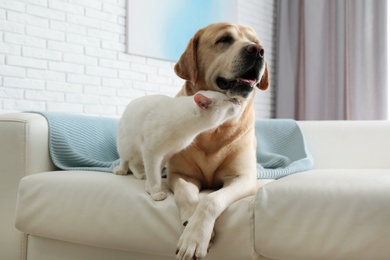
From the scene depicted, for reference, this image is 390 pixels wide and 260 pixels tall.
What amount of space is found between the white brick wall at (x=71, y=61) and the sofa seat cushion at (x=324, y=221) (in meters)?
1.90

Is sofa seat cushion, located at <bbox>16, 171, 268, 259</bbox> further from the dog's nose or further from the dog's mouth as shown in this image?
the dog's nose

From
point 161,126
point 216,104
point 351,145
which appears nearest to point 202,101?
point 216,104

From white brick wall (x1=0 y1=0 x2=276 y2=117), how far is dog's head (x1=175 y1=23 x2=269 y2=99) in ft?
4.71

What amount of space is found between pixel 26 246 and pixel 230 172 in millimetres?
729

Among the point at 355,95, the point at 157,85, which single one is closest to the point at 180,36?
the point at 157,85

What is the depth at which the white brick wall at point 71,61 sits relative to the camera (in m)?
2.63

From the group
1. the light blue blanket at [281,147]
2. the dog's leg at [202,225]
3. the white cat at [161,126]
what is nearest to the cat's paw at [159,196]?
the white cat at [161,126]

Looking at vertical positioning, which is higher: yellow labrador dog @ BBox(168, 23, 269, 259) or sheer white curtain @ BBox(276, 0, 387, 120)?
sheer white curtain @ BBox(276, 0, 387, 120)

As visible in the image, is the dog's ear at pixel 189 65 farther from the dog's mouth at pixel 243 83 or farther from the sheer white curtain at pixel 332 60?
the sheer white curtain at pixel 332 60

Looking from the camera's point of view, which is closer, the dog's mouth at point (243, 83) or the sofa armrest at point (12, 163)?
the dog's mouth at point (243, 83)

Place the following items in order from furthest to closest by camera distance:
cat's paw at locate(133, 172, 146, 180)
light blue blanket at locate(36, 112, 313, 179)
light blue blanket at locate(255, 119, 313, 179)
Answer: light blue blanket at locate(255, 119, 313, 179)
light blue blanket at locate(36, 112, 313, 179)
cat's paw at locate(133, 172, 146, 180)

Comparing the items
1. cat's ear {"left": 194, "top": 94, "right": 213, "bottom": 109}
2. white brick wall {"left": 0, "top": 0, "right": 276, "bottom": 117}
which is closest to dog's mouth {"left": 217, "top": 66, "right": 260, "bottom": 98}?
cat's ear {"left": 194, "top": 94, "right": 213, "bottom": 109}

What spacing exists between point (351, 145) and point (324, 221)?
3.81 feet

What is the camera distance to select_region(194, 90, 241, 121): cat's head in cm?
115
